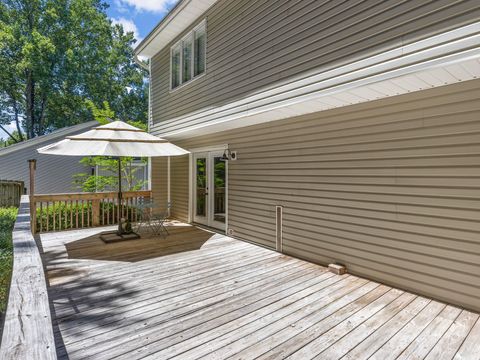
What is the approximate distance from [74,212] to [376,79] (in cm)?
756

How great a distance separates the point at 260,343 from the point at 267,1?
4.96 meters

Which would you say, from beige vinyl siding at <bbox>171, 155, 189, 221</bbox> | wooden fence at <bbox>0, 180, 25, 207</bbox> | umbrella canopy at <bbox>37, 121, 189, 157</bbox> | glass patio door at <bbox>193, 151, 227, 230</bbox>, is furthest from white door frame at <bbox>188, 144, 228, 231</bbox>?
wooden fence at <bbox>0, 180, 25, 207</bbox>

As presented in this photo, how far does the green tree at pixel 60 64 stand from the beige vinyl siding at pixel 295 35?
1625 cm

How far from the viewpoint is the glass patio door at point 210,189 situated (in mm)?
6891

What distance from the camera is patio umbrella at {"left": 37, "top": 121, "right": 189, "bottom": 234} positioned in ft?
16.2

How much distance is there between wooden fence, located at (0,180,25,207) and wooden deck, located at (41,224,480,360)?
7.47m

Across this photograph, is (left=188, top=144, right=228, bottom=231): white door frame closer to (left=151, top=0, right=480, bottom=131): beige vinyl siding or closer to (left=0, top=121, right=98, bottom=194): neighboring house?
(left=151, top=0, right=480, bottom=131): beige vinyl siding

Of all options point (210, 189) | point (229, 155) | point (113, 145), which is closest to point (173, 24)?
point (229, 155)

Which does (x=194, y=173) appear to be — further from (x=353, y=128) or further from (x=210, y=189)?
(x=353, y=128)

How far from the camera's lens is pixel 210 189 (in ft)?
23.5

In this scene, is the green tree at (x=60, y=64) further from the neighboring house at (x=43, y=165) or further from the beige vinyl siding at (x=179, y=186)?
the beige vinyl siding at (x=179, y=186)

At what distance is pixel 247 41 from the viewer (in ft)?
17.0

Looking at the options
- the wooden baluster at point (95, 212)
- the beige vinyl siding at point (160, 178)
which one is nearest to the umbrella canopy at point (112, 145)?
the wooden baluster at point (95, 212)

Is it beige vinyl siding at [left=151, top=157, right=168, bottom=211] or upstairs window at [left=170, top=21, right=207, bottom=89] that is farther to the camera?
beige vinyl siding at [left=151, top=157, right=168, bottom=211]
